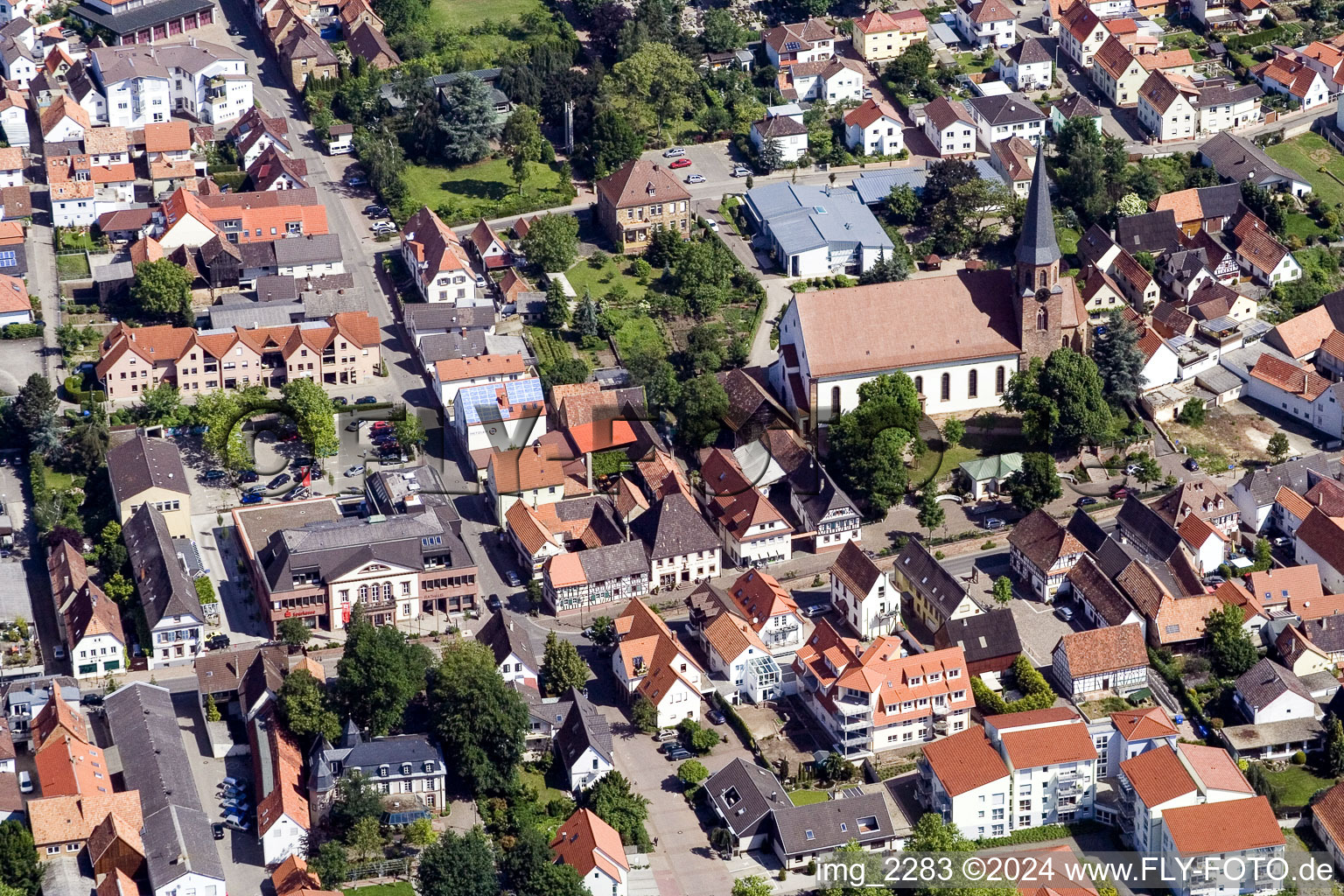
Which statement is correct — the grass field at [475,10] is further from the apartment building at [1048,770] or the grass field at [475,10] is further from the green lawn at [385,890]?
the green lawn at [385,890]

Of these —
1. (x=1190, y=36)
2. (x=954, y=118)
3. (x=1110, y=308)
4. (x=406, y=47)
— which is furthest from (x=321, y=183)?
(x=1190, y=36)

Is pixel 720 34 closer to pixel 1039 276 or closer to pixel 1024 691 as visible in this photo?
pixel 1039 276

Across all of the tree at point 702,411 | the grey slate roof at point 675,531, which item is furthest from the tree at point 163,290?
the grey slate roof at point 675,531

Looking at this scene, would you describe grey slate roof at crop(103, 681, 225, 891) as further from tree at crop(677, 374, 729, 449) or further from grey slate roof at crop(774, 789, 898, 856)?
tree at crop(677, 374, 729, 449)

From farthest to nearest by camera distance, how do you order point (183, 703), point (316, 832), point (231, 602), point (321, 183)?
point (321, 183), point (231, 602), point (183, 703), point (316, 832)

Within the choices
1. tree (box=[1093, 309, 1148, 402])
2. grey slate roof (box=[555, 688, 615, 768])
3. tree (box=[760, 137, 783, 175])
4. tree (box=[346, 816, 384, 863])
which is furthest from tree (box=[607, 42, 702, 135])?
tree (box=[346, 816, 384, 863])

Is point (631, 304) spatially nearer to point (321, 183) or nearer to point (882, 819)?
point (321, 183)
